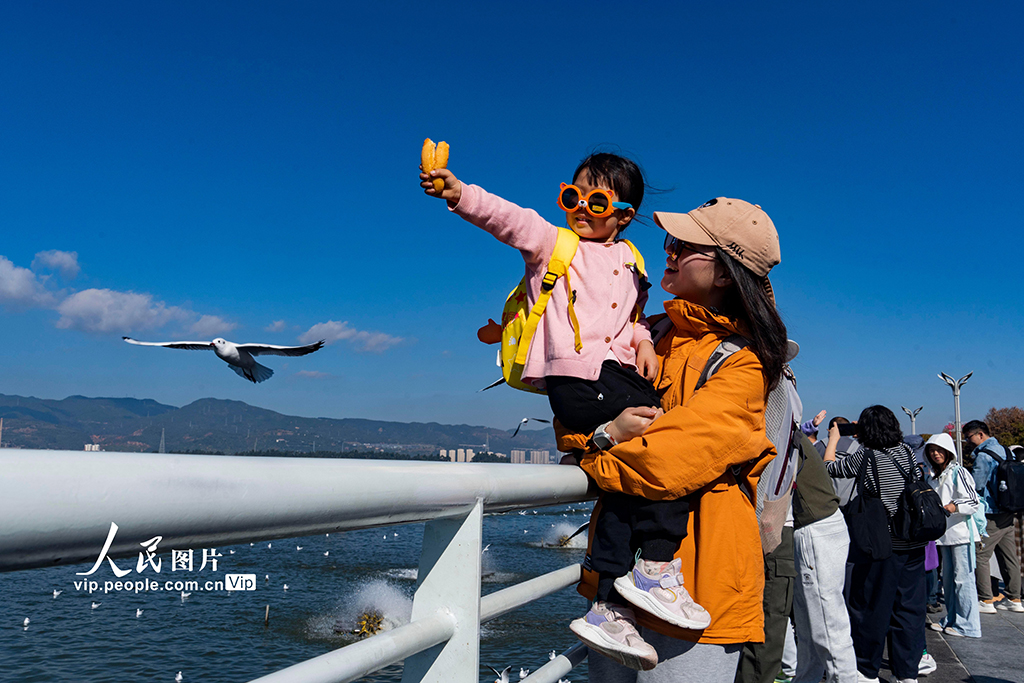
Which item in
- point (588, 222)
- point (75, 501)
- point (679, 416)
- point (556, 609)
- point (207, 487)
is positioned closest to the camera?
point (75, 501)

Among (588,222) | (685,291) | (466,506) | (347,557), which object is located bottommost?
(347,557)

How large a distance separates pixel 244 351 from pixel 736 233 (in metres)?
8.09

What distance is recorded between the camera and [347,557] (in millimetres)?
30516

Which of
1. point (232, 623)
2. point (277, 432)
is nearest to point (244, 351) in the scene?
point (232, 623)

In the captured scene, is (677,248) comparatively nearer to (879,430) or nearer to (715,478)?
(715,478)

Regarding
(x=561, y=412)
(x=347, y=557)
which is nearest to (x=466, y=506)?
(x=561, y=412)

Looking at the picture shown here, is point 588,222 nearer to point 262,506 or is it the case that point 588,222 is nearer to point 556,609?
point 262,506

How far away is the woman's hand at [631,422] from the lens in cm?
175

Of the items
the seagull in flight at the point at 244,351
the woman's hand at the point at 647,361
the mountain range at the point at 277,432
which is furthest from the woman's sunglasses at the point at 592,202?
the mountain range at the point at 277,432

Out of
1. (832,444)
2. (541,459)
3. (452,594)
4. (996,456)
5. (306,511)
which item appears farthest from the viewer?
(541,459)

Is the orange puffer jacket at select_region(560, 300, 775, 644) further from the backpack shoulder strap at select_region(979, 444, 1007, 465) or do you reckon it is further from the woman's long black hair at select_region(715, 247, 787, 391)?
the backpack shoulder strap at select_region(979, 444, 1007, 465)

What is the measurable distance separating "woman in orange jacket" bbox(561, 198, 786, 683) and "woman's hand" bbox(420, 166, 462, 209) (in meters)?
0.59

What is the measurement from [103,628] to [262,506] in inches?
850

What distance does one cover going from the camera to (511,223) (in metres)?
2.09
